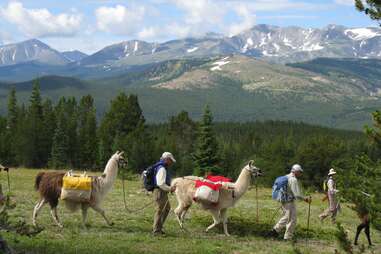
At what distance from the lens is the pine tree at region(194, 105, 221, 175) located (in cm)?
Result: 6481

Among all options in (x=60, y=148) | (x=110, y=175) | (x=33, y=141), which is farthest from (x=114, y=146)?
(x=110, y=175)

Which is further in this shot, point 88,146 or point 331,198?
point 88,146

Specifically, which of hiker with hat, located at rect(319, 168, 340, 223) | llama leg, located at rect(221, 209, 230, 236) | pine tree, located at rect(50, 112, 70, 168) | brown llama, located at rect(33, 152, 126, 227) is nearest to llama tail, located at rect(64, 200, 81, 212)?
brown llama, located at rect(33, 152, 126, 227)

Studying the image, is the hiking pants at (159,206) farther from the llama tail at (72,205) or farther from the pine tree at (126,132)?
the pine tree at (126,132)

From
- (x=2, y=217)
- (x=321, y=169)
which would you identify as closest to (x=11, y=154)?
(x=321, y=169)

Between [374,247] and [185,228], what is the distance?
610 centimetres

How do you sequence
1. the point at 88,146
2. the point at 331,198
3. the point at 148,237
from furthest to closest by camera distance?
the point at 88,146 → the point at 331,198 → the point at 148,237

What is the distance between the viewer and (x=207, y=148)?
214 feet

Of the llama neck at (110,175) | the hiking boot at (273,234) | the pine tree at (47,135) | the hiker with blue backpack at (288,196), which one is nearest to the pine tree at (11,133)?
the pine tree at (47,135)

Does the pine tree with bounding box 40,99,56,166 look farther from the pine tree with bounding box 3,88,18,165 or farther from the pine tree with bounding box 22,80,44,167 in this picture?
the pine tree with bounding box 3,88,18,165

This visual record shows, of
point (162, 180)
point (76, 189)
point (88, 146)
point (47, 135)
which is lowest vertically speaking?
point (88, 146)

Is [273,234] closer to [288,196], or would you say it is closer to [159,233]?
[288,196]

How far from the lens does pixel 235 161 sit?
95.1 metres

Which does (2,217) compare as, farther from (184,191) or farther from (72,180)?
(184,191)
